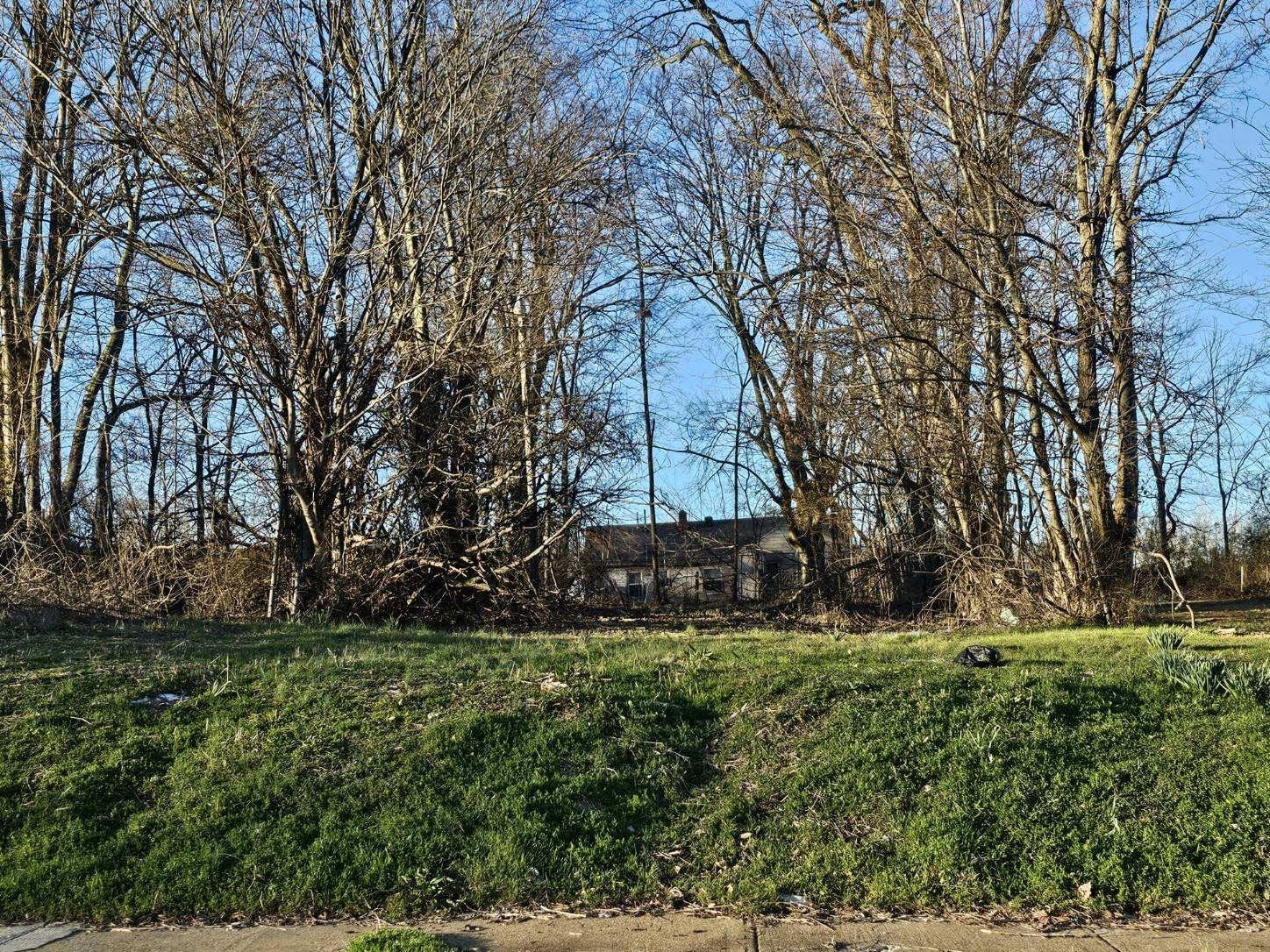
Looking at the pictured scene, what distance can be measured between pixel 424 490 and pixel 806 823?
9122 mm

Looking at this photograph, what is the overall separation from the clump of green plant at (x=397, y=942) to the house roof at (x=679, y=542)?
12.0m

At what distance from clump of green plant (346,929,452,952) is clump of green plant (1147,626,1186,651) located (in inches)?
255

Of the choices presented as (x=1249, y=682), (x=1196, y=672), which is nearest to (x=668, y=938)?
(x=1196, y=672)

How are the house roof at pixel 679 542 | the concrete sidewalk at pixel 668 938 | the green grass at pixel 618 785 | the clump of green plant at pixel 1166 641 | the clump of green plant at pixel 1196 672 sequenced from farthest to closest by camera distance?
the house roof at pixel 679 542, the clump of green plant at pixel 1166 641, the clump of green plant at pixel 1196 672, the green grass at pixel 618 785, the concrete sidewalk at pixel 668 938

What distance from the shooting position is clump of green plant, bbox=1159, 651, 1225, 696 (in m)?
7.55

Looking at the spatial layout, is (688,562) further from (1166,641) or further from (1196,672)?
(1196,672)

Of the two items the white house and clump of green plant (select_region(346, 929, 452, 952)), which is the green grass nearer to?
clump of green plant (select_region(346, 929, 452, 952))

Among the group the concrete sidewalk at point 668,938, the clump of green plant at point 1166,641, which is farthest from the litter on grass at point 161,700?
the clump of green plant at point 1166,641

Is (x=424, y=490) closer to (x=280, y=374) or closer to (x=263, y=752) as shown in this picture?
(x=280, y=374)

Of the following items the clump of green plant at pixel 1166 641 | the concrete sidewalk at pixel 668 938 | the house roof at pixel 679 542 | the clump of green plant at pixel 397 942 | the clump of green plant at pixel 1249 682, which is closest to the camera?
the clump of green plant at pixel 397 942

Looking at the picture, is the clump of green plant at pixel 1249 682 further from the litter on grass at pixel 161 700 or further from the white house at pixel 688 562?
the white house at pixel 688 562

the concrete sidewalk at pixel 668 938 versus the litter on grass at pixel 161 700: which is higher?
the litter on grass at pixel 161 700

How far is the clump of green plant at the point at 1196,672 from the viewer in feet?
24.8

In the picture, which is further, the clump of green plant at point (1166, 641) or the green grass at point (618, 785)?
the clump of green plant at point (1166, 641)
